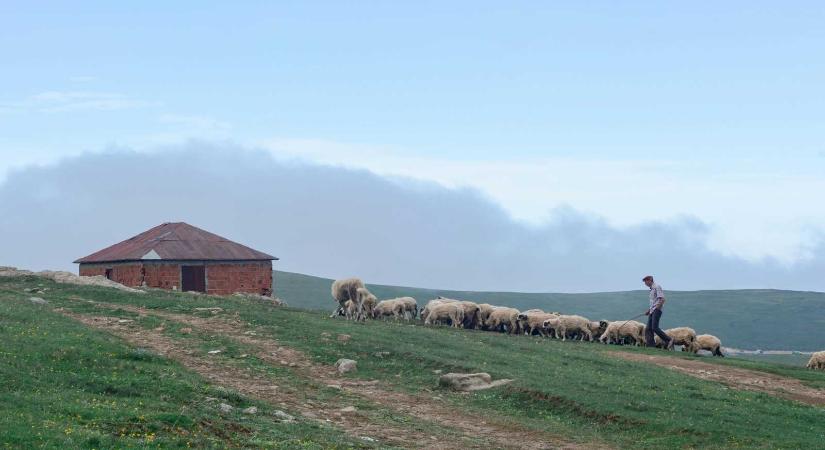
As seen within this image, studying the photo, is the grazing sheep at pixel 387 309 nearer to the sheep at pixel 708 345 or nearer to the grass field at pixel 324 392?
the grass field at pixel 324 392

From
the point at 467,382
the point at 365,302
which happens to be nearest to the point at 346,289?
the point at 365,302

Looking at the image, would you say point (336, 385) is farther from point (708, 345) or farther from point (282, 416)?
point (708, 345)

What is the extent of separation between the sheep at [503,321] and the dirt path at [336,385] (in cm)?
1647

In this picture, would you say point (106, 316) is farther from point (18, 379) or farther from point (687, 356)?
point (687, 356)

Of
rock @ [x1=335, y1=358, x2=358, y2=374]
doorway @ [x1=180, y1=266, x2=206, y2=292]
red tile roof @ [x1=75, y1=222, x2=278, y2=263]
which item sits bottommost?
rock @ [x1=335, y1=358, x2=358, y2=374]

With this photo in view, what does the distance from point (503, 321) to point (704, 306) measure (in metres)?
122

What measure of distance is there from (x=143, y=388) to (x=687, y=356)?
79.7 ft

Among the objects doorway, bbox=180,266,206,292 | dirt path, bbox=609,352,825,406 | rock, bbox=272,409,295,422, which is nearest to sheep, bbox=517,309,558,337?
dirt path, bbox=609,352,825,406

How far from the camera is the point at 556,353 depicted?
33.6m

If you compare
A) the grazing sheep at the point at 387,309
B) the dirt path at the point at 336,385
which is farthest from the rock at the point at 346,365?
the grazing sheep at the point at 387,309

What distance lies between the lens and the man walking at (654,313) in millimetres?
38469

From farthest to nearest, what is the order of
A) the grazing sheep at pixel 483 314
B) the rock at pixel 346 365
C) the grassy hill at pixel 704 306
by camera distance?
the grassy hill at pixel 704 306, the grazing sheep at pixel 483 314, the rock at pixel 346 365

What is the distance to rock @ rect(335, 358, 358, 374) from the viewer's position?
26950mm

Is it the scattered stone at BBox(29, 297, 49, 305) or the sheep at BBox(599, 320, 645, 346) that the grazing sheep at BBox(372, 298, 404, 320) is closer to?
the sheep at BBox(599, 320, 645, 346)
